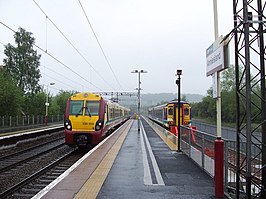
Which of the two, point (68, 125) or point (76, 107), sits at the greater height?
point (76, 107)

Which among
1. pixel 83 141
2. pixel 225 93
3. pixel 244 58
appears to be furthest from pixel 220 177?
pixel 225 93

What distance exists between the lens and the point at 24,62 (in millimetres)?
57406

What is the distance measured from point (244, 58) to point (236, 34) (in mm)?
590

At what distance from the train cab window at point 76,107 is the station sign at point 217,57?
1096cm

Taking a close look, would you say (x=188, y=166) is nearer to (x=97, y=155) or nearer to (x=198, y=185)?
(x=198, y=185)

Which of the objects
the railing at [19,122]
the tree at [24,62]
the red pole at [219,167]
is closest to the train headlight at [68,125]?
the red pole at [219,167]

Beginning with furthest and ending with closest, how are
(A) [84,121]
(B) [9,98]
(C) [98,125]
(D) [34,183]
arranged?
1. (B) [9,98]
2. (C) [98,125]
3. (A) [84,121]
4. (D) [34,183]

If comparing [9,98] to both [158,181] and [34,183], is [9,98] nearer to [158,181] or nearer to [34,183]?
[34,183]

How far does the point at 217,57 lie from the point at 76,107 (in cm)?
1197

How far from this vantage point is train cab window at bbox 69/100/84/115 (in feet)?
58.4

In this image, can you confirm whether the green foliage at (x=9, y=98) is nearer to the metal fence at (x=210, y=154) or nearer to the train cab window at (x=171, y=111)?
the train cab window at (x=171, y=111)

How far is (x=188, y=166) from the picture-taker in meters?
10.8

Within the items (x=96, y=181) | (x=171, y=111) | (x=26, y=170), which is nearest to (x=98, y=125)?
(x=26, y=170)

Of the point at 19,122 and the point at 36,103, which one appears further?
the point at 36,103
